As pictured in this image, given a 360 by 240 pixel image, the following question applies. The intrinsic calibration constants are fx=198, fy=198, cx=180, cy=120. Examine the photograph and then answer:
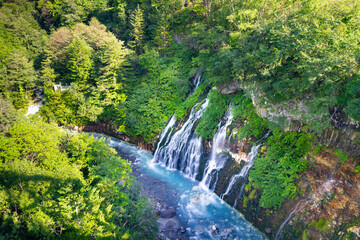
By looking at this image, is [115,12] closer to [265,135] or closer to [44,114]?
[44,114]

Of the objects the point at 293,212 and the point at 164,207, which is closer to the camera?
the point at 293,212

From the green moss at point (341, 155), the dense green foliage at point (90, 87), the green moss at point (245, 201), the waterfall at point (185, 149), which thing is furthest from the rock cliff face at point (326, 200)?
the dense green foliage at point (90, 87)

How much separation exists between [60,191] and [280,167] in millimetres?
12078

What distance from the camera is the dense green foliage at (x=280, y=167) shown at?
11.9 m

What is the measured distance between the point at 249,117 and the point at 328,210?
752 cm

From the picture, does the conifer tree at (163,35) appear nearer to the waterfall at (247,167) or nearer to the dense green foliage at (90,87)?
the dense green foliage at (90,87)

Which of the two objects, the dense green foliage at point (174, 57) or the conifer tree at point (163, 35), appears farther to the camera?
the conifer tree at point (163, 35)

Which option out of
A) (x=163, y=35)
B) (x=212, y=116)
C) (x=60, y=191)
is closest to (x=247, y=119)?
(x=212, y=116)

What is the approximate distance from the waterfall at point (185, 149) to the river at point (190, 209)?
0.78 meters

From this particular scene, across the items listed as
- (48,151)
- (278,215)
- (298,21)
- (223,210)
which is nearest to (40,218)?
(48,151)

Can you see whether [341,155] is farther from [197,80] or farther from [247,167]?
[197,80]

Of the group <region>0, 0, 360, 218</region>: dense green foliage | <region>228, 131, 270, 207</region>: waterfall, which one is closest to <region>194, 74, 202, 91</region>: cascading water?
<region>0, 0, 360, 218</region>: dense green foliage

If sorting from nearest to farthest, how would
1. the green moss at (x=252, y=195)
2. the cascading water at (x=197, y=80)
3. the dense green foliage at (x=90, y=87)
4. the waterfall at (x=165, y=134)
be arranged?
the green moss at (x=252, y=195) < the waterfall at (x=165, y=134) < the cascading water at (x=197, y=80) < the dense green foliage at (x=90, y=87)

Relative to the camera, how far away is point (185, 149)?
1911 centimetres
